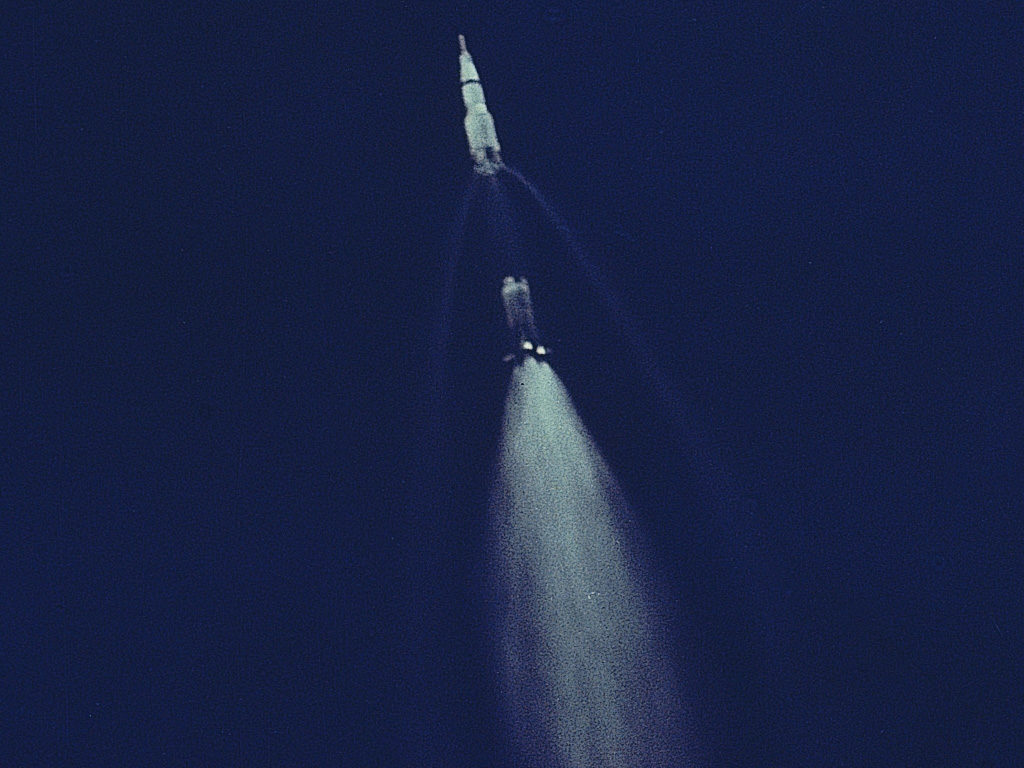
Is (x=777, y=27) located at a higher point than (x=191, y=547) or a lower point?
higher

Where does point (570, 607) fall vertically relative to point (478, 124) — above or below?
below

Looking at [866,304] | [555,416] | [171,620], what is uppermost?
[866,304]

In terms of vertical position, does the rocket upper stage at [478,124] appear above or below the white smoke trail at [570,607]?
above

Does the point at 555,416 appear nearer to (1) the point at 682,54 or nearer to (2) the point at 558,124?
(2) the point at 558,124

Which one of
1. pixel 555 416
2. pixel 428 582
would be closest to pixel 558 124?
pixel 555 416

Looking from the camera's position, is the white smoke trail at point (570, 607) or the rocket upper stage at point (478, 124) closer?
the white smoke trail at point (570, 607)

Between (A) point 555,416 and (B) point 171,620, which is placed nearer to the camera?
(B) point 171,620

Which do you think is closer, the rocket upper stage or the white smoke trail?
the white smoke trail
